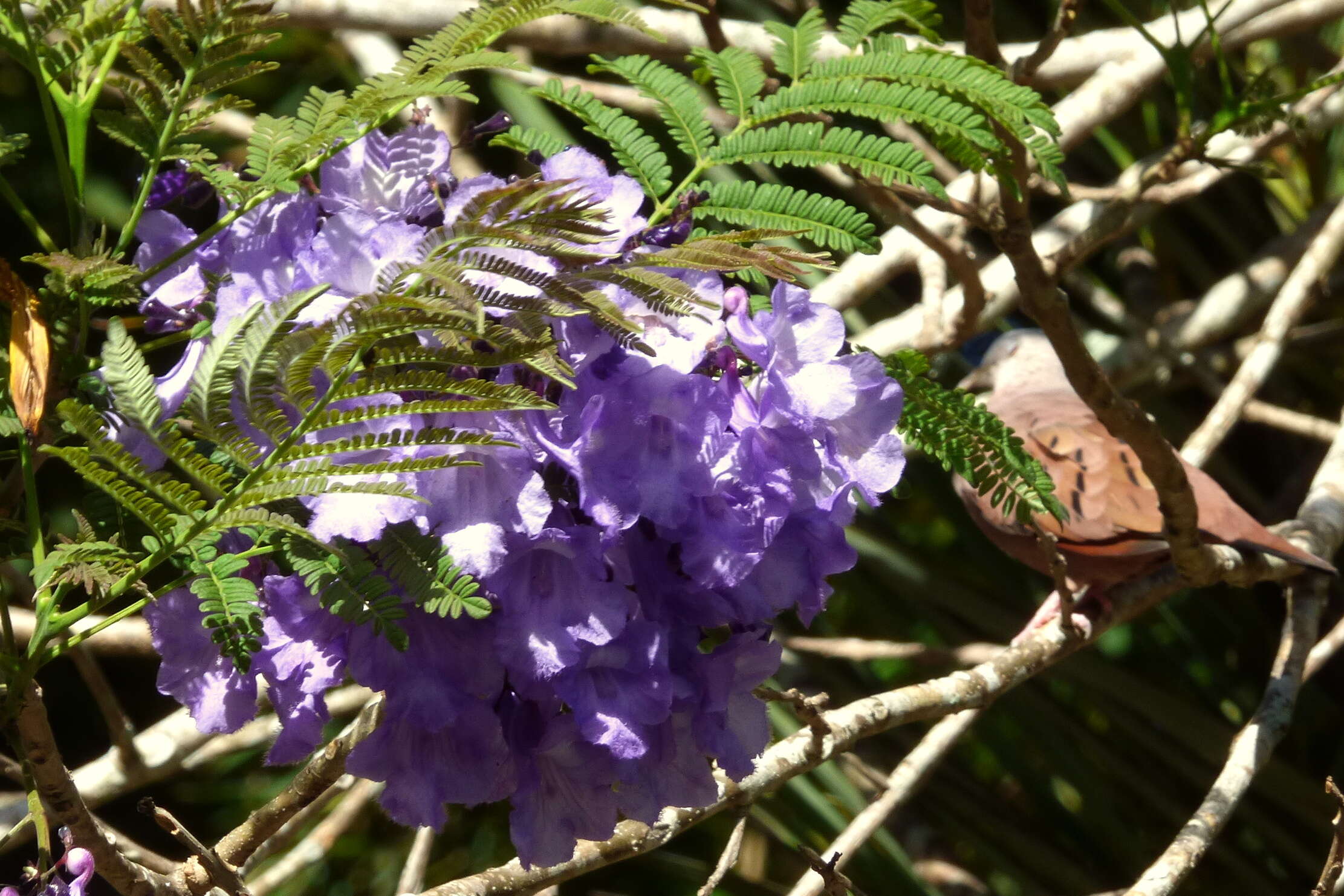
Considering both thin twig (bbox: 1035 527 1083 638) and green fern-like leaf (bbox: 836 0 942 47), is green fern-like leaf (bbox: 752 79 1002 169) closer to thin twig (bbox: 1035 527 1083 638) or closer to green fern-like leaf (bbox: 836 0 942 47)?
green fern-like leaf (bbox: 836 0 942 47)

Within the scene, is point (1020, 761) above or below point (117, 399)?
below

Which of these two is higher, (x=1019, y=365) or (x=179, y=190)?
(x=179, y=190)

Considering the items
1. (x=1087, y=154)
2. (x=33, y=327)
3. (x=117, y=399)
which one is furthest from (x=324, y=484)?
(x=1087, y=154)

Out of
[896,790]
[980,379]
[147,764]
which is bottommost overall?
[980,379]

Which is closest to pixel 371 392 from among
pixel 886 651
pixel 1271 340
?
pixel 886 651

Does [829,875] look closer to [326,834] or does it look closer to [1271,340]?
[326,834]

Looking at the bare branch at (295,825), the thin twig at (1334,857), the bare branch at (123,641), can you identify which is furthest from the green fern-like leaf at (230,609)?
the bare branch at (123,641)

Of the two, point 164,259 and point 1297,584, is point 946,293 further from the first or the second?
point 164,259
